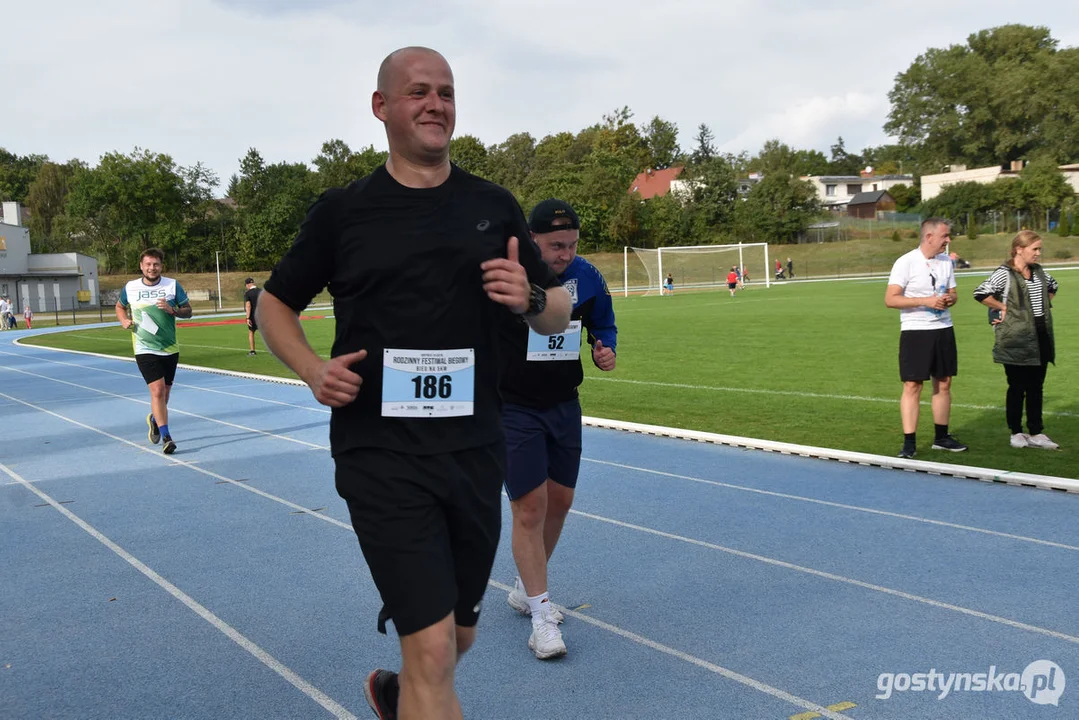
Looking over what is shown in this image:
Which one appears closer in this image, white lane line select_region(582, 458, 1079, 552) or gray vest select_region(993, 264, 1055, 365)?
white lane line select_region(582, 458, 1079, 552)

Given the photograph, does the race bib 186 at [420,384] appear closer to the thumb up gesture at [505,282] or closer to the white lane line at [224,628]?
the thumb up gesture at [505,282]

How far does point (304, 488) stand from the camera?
8.20m

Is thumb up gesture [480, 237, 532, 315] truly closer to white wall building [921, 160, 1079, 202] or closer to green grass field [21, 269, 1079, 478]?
green grass field [21, 269, 1079, 478]

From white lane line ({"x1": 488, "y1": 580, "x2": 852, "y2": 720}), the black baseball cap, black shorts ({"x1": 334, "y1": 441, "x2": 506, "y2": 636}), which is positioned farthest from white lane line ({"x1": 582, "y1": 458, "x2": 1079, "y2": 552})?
black shorts ({"x1": 334, "y1": 441, "x2": 506, "y2": 636})

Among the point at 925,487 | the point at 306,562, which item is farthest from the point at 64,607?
the point at 925,487

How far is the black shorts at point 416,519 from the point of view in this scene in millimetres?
2656

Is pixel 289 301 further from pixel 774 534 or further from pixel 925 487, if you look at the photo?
pixel 925 487

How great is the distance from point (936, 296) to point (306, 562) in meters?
5.68

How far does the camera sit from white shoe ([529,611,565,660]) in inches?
171

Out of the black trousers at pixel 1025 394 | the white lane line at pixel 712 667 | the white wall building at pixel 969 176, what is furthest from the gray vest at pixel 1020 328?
the white wall building at pixel 969 176

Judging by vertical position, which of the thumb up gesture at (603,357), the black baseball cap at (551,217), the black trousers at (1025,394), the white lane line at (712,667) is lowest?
the white lane line at (712,667)

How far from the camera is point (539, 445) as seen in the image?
4496mm

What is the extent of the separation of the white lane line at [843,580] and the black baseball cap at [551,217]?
2446 millimetres

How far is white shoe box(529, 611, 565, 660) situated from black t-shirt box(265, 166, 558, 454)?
1.80 m
